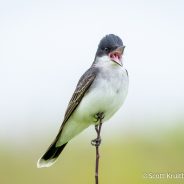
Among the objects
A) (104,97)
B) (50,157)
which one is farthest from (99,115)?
(50,157)

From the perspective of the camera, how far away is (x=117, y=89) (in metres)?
10.4

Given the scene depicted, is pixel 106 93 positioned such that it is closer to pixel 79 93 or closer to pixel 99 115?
pixel 99 115

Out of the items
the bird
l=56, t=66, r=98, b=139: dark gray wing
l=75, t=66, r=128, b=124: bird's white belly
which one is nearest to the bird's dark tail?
the bird

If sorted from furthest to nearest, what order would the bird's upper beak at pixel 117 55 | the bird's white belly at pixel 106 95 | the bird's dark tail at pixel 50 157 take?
the bird's dark tail at pixel 50 157 < the bird's upper beak at pixel 117 55 < the bird's white belly at pixel 106 95

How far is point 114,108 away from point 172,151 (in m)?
2.08

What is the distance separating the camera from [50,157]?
430 inches

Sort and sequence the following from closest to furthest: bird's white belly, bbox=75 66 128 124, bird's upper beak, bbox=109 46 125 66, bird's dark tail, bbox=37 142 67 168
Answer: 1. bird's white belly, bbox=75 66 128 124
2. bird's upper beak, bbox=109 46 125 66
3. bird's dark tail, bbox=37 142 67 168

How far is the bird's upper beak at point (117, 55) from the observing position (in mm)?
10538

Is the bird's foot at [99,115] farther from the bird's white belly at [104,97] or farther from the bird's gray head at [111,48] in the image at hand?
the bird's gray head at [111,48]

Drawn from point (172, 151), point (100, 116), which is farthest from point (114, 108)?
point (172, 151)

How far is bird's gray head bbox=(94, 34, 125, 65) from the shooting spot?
10570 mm

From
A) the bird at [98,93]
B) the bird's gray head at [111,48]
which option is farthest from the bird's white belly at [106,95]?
the bird's gray head at [111,48]

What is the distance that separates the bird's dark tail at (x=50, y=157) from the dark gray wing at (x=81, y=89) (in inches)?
10.9

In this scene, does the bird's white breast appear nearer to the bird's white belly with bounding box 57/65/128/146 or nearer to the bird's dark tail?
the bird's white belly with bounding box 57/65/128/146
